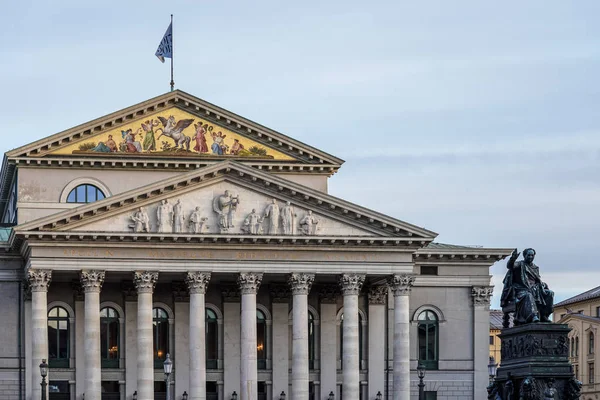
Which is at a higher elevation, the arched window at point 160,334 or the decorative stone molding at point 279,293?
the decorative stone molding at point 279,293

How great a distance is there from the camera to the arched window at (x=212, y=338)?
8612 cm

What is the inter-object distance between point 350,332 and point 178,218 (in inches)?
449

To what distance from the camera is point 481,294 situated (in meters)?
Answer: 89.9

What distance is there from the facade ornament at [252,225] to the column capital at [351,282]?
5.41 meters

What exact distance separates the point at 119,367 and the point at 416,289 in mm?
18509

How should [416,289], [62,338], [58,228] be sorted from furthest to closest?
[416,289], [62,338], [58,228]

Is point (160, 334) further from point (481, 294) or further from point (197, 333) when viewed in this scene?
point (481, 294)

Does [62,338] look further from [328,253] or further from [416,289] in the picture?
[416,289]

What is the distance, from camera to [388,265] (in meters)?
82.9

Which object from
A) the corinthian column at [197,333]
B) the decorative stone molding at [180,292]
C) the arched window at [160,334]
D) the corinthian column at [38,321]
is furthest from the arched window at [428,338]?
the corinthian column at [38,321]

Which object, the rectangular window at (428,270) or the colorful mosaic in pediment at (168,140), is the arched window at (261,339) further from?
the rectangular window at (428,270)

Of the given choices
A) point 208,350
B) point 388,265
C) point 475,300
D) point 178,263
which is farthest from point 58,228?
point 475,300

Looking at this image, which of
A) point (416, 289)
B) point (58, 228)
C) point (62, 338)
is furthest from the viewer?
point (416, 289)

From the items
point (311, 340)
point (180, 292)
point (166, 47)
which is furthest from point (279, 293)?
point (166, 47)
